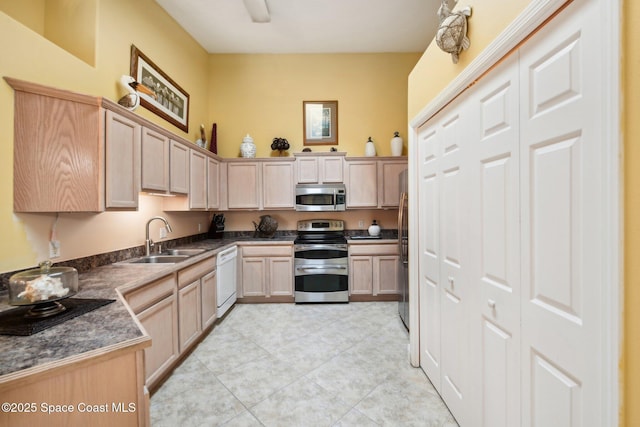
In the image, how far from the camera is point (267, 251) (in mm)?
3723

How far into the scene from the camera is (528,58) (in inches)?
39.4

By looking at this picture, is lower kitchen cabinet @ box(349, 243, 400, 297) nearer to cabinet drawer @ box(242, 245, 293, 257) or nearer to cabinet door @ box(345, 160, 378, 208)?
cabinet door @ box(345, 160, 378, 208)

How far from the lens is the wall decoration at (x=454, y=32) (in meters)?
1.34

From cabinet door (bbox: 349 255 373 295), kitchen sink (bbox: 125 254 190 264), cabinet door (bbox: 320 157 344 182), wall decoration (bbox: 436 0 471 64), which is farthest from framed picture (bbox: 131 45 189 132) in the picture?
cabinet door (bbox: 349 255 373 295)

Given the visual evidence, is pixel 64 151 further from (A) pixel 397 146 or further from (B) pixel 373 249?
(A) pixel 397 146

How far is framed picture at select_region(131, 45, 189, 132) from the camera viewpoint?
261cm

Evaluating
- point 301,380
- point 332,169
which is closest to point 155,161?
point 301,380

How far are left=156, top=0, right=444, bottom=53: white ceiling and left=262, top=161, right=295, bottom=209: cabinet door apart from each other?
72.4 inches

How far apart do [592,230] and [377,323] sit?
2626 mm

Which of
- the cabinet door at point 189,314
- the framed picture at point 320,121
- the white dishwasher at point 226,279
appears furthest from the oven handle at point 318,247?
the framed picture at point 320,121

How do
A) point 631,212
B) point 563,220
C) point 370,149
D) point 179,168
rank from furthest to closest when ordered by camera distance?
point 370,149, point 179,168, point 563,220, point 631,212

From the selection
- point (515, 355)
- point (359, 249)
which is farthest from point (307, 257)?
point (515, 355)

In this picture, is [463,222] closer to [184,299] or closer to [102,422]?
[102,422]

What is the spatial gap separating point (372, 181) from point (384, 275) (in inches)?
56.3
